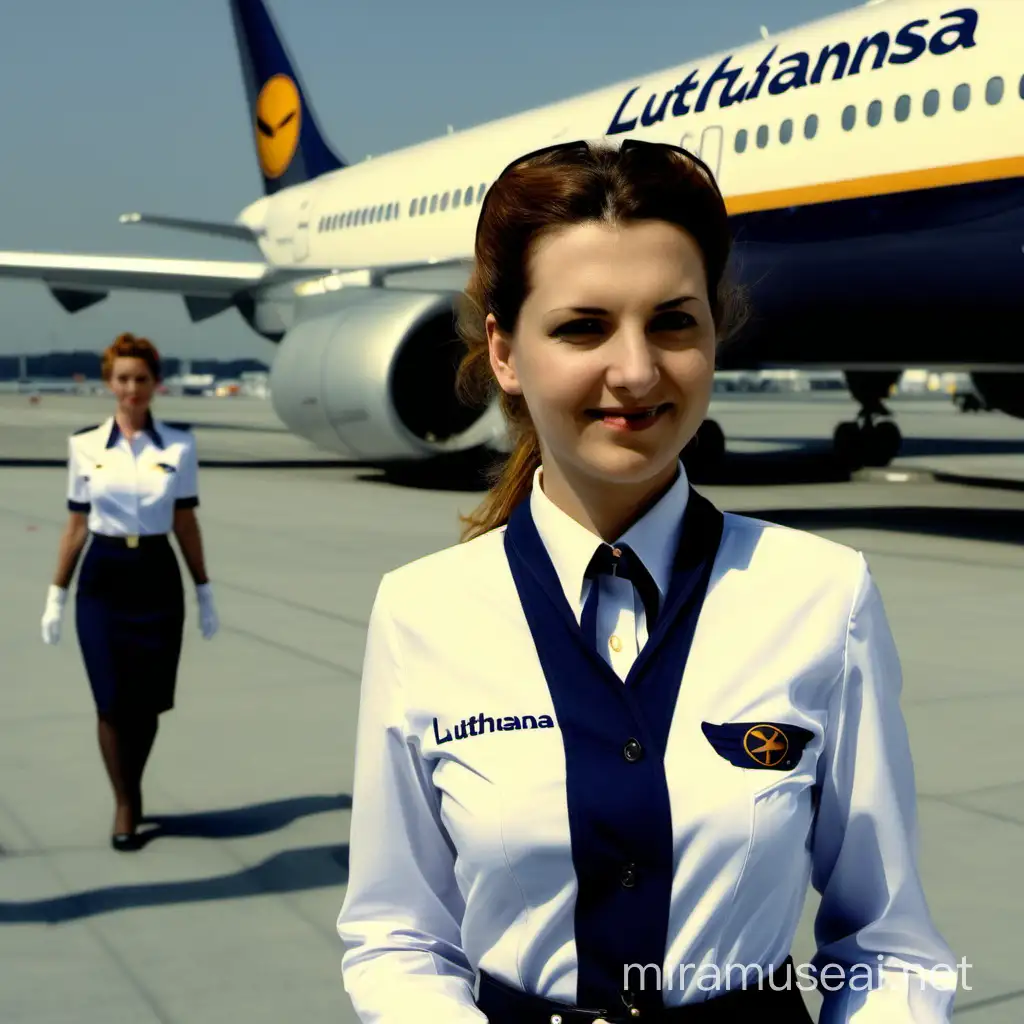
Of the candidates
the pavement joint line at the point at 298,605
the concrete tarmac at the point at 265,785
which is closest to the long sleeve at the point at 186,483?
the concrete tarmac at the point at 265,785

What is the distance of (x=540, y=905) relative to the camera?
1435mm

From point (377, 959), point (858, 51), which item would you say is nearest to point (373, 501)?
point (858, 51)

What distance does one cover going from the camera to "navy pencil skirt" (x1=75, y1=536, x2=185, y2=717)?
4.34 meters

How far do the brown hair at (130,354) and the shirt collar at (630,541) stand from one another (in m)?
3.25

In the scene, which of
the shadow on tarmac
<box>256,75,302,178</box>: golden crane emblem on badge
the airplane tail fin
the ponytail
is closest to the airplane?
the shadow on tarmac

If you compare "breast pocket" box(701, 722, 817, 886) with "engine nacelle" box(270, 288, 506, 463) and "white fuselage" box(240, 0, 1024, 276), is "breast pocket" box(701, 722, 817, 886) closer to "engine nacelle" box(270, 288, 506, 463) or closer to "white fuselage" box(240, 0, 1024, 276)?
"white fuselage" box(240, 0, 1024, 276)

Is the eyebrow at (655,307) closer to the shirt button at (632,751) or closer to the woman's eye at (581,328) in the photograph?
the woman's eye at (581,328)

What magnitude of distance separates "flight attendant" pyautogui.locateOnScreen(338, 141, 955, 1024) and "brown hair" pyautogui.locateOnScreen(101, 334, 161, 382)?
3.26 m

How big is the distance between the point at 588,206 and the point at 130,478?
11.0 feet

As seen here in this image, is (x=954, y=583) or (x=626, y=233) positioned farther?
(x=954, y=583)

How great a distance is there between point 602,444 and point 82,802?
3.43m

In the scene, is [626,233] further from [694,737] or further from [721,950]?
[721,950]

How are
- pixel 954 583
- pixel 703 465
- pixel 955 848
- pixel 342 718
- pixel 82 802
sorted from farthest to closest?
1. pixel 703 465
2. pixel 954 583
3. pixel 342 718
4. pixel 82 802
5. pixel 955 848

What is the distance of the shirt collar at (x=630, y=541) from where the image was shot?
59.0 inches
